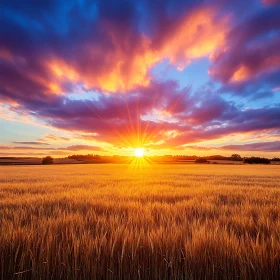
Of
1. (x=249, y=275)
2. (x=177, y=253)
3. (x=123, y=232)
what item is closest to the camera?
(x=249, y=275)

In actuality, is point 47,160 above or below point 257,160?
above

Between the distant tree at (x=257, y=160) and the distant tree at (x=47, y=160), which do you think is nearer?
the distant tree at (x=47, y=160)

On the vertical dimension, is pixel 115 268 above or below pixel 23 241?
below

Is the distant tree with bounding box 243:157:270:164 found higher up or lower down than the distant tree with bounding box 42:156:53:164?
lower down

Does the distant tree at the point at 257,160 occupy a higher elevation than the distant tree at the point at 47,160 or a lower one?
lower

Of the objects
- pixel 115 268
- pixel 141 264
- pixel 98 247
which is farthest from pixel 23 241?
pixel 141 264

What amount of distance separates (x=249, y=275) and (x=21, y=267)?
1858mm

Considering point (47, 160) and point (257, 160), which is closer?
point (47, 160)

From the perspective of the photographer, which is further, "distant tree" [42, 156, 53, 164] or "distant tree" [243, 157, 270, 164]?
"distant tree" [243, 157, 270, 164]

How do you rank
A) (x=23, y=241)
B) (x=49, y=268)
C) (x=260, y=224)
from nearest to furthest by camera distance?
1. (x=49, y=268)
2. (x=23, y=241)
3. (x=260, y=224)

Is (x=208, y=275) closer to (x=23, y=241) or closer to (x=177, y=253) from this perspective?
(x=177, y=253)

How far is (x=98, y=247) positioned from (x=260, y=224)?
7.17ft

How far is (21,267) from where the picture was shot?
173cm

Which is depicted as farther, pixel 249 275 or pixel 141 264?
pixel 141 264
